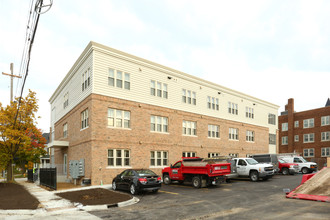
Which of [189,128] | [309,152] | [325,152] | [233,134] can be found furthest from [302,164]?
[309,152]

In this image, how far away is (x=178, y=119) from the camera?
2747 cm

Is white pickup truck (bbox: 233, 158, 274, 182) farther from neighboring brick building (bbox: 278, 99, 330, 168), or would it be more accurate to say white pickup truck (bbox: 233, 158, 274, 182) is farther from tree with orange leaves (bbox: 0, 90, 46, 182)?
neighboring brick building (bbox: 278, 99, 330, 168)

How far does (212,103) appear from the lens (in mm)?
32219

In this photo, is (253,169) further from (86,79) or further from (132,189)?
(86,79)

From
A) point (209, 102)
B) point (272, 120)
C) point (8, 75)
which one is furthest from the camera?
point (272, 120)

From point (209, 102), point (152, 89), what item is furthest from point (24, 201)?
point (209, 102)

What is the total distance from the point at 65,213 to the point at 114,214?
223 cm

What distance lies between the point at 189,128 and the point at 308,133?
34982mm

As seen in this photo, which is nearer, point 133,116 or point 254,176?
point 254,176

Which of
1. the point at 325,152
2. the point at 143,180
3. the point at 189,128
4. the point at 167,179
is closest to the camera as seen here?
the point at 143,180

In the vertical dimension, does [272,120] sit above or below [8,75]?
below

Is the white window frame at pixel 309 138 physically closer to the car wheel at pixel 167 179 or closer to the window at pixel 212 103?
the window at pixel 212 103

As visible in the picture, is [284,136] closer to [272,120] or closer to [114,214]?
[272,120]

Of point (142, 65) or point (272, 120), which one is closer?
point (142, 65)
